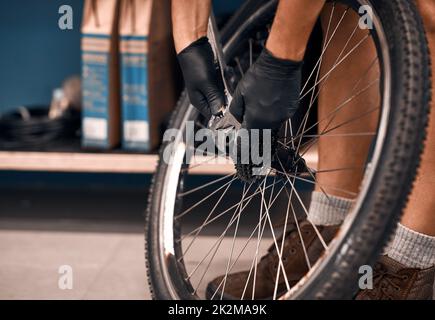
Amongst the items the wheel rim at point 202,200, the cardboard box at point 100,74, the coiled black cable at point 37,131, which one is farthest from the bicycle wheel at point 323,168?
the coiled black cable at point 37,131

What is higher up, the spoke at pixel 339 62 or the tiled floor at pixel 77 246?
the spoke at pixel 339 62

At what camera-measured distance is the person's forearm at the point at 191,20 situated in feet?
3.45

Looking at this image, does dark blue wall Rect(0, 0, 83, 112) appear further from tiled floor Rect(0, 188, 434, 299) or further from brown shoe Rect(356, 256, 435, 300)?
brown shoe Rect(356, 256, 435, 300)

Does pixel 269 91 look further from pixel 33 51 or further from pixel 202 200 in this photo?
pixel 33 51

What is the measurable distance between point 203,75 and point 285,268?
1.16 ft

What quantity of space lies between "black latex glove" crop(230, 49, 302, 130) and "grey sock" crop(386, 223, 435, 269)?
30 cm

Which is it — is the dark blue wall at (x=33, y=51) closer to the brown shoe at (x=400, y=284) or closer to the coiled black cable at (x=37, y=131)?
the coiled black cable at (x=37, y=131)

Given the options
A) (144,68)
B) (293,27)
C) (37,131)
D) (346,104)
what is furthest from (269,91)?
(37,131)

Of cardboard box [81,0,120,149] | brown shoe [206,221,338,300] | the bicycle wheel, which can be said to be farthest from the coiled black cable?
brown shoe [206,221,338,300]

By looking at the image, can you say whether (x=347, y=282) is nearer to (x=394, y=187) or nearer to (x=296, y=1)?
(x=394, y=187)

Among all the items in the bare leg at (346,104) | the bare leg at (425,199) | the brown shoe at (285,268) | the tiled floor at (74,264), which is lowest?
the tiled floor at (74,264)

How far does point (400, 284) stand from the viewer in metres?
1.09

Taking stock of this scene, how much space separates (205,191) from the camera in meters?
1.83

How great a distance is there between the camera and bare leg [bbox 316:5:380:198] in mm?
1162
